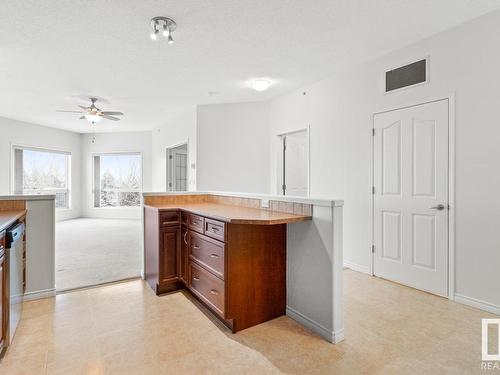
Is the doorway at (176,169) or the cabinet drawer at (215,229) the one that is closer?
the cabinet drawer at (215,229)

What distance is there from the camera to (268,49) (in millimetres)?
3281

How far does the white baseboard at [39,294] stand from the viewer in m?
2.79

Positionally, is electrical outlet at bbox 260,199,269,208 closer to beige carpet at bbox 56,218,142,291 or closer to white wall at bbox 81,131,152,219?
beige carpet at bbox 56,218,142,291

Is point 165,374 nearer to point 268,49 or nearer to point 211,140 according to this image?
point 268,49

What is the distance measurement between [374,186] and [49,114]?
6612 mm

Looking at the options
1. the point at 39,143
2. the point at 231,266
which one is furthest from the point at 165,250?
the point at 39,143

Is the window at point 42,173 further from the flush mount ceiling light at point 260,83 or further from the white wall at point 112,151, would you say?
the flush mount ceiling light at point 260,83

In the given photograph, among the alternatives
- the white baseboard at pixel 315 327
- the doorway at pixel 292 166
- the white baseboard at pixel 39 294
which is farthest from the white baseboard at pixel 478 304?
the white baseboard at pixel 39 294

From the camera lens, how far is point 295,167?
5.25 meters

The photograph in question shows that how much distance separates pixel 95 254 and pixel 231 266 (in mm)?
3251

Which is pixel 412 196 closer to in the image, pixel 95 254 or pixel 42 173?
pixel 95 254

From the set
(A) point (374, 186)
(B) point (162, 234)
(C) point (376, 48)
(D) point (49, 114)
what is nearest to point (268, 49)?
(C) point (376, 48)

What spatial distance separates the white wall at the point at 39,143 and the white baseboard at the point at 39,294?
16.6 feet
